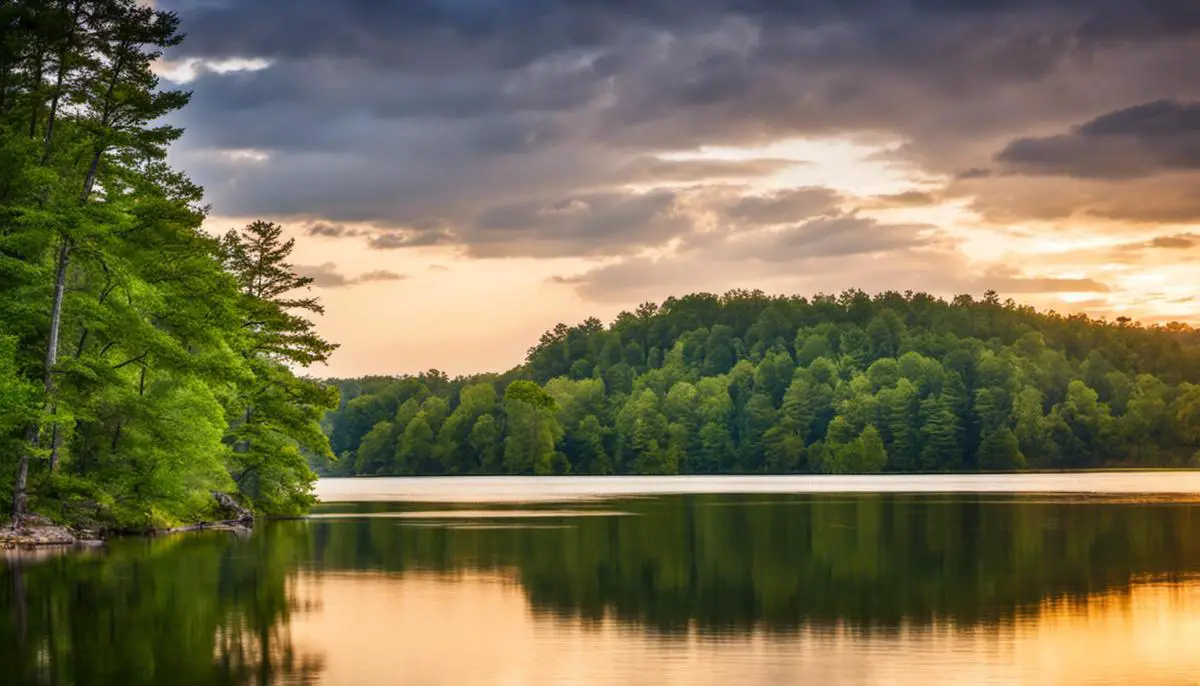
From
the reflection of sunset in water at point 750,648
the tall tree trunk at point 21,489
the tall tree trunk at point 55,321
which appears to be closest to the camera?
the reflection of sunset in water at point 750,648

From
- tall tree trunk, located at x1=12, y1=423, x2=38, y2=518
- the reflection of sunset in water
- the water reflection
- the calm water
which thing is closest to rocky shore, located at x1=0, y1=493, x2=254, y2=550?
tall tree trunk, located at x1=12, y1=423, x2=38, y2=518

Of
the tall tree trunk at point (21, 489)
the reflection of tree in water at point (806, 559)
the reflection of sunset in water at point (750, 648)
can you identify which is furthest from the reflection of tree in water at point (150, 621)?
the tall tree trunk at point (21, 489)

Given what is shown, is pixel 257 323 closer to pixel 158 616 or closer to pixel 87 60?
pixel 87 60

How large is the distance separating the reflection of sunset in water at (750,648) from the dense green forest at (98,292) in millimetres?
22475

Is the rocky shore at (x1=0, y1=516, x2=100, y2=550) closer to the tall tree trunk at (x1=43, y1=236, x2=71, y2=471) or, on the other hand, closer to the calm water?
the tall tree trunk at (x1=43, y1=236, x2=71, y2=471)

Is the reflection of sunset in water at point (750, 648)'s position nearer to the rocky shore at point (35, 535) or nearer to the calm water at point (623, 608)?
the calm water at point (623, 608)

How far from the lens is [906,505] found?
2702 inches

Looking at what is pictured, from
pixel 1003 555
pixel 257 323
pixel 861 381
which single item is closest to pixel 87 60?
pixel 257 323

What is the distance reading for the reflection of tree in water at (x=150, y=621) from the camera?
1830 centimetres

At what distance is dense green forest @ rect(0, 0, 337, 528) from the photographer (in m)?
44.2

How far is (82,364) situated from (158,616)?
74.0 ft

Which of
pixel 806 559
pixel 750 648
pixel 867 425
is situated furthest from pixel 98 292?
pixel 867 425

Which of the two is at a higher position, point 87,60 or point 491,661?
point 87,60

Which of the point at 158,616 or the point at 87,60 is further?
the point at 87,60
